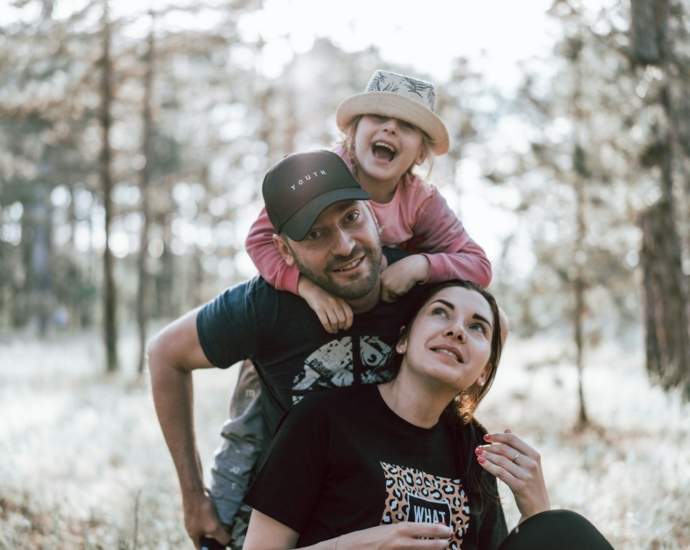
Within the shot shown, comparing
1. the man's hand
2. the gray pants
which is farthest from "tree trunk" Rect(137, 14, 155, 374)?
the man's hand

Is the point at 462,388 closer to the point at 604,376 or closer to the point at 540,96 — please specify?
the point at 540,96

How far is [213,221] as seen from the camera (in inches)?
1019

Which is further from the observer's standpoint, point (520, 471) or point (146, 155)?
point (146, 155)

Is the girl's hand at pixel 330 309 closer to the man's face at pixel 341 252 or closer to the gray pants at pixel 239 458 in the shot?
the man's face at pixel 341 252

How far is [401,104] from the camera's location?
3.30 meters

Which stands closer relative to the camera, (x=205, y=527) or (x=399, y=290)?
(x=399, y=290)

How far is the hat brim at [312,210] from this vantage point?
261 centimetres

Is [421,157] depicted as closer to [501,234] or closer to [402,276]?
[402,276]

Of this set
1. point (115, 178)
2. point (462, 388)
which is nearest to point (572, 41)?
point (462, 388)

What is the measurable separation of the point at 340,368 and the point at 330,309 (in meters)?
0.36

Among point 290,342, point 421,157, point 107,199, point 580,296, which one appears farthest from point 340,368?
point 107,199

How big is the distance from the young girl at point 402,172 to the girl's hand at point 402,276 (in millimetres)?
123

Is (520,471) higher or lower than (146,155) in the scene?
lower

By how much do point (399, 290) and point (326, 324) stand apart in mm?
377
